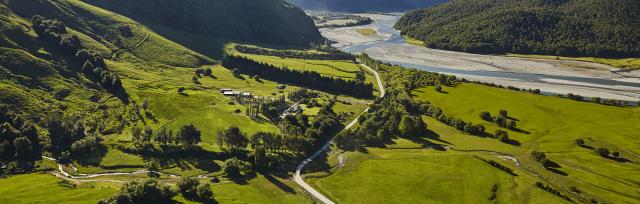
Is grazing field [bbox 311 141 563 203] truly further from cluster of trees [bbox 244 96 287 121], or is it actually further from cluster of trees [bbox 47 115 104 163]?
cluster of trees [bbox 47 115 104 163]

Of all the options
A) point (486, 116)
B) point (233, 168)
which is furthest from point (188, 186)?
point (486, 116)

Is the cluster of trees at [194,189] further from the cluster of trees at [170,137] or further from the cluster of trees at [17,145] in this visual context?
the cluster of trees at [17,145]

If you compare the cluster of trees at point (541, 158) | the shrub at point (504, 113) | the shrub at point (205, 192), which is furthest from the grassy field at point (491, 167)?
the shrub at point (205, 192)

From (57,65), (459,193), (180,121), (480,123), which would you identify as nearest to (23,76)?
(57,65)

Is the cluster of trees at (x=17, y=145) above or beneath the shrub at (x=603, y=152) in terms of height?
beneath

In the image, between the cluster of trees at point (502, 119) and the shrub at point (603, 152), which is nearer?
the shrub at point (603, 152)

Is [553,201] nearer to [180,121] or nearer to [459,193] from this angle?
[459,193]

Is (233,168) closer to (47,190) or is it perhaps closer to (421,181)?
(47,190)
